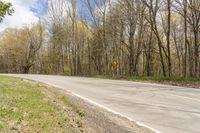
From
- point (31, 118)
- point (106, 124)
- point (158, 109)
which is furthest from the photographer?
point (158, 109)

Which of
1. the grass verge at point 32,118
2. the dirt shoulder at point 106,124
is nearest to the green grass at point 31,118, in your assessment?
Answer: the grass verge at point 32,118

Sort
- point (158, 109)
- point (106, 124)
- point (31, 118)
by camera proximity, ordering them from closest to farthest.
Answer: point (31, 118)
point (106, 124)
point (158, 109)

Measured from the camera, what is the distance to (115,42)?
Result: 46719 mm

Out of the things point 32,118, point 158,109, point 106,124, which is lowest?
point 106,124

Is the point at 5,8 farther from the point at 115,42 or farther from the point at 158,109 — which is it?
the point at 115,42

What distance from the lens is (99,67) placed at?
59.5 meters

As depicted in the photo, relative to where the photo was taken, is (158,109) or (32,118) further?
(158,109)

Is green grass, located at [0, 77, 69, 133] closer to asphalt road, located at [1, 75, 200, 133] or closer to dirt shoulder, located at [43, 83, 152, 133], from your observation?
dirt shoulder, located at [43, 83, 152, 133]

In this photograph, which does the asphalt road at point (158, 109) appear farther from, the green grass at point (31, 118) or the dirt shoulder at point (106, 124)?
the green grass at point (31, 118)

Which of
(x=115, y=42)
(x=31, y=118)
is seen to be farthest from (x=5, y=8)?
(x=115, y=42)

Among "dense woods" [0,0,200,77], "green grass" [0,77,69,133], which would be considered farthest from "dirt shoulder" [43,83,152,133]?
"dense woods" [0,0,200,77]

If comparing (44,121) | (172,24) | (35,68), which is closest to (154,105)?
(44,121)

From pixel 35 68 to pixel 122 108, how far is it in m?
71.7

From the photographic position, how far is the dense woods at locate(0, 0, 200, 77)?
36031mm
